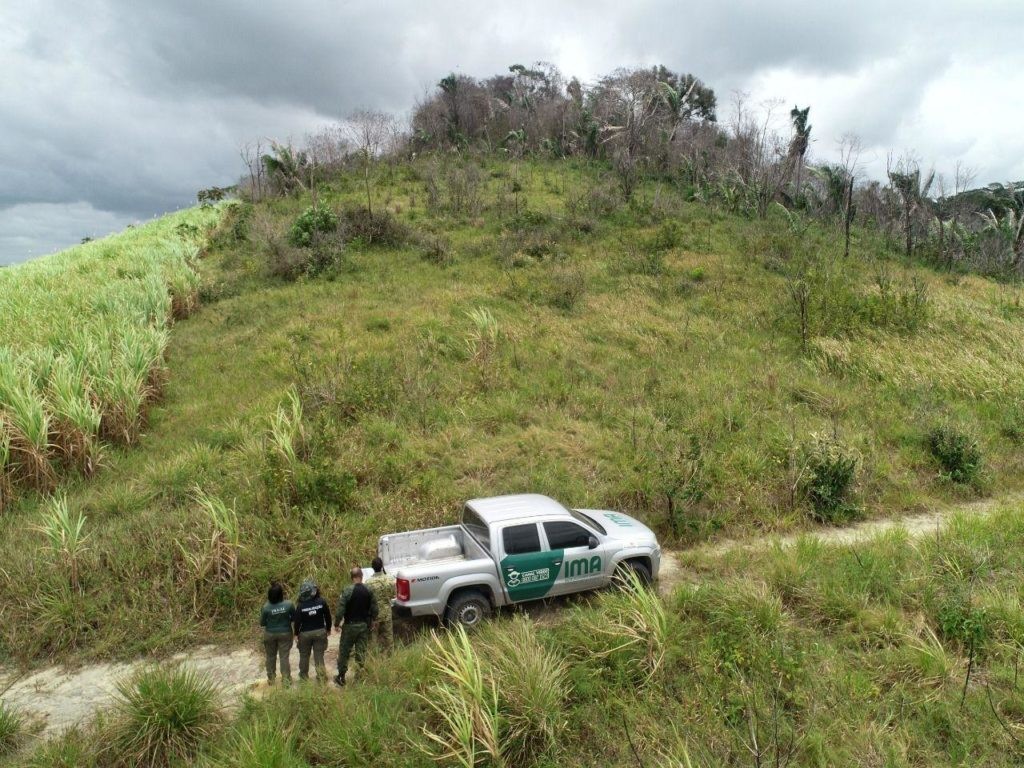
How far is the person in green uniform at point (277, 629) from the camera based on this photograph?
230 inches

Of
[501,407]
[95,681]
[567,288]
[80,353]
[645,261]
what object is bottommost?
[95,681]

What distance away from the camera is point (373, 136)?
107 ft

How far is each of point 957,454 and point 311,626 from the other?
12032 mm

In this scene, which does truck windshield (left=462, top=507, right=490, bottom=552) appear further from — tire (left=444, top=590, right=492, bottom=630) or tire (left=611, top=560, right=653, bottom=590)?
tire (left=611, top=560, right=653, bottom=590)

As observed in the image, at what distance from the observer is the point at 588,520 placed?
26.5 feet

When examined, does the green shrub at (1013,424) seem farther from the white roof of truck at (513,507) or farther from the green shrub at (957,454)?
the white roof of truck at (513,507)

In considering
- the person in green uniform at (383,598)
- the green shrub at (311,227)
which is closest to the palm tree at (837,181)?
the green shrub at (311,227)

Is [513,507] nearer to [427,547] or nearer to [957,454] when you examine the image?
[427,547]

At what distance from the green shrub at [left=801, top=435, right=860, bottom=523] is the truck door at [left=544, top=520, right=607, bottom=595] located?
470cm

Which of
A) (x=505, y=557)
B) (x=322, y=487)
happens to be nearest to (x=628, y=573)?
(x=505, y=557)

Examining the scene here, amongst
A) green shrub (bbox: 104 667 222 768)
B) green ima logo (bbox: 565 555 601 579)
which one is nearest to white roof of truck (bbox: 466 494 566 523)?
green ima logo (bbox: 565 555 601 579)

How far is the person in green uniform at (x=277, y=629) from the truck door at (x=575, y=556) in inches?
124

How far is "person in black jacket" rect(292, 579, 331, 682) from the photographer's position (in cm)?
590

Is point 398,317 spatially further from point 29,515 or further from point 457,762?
point 457,762
